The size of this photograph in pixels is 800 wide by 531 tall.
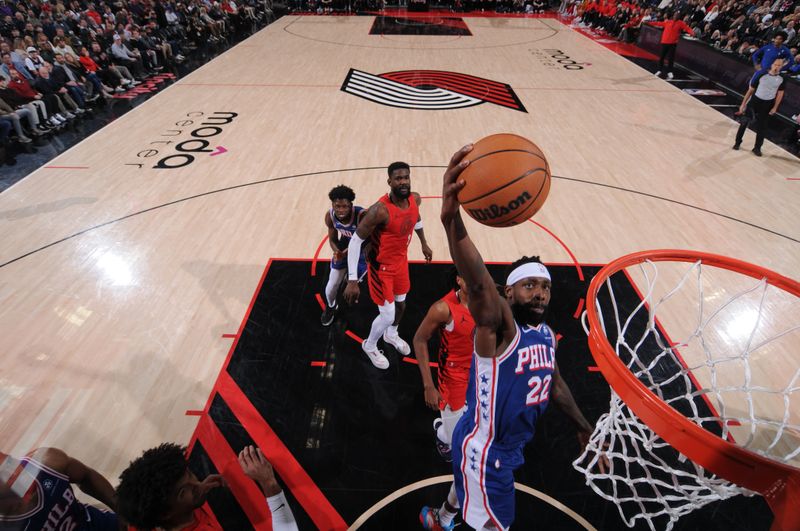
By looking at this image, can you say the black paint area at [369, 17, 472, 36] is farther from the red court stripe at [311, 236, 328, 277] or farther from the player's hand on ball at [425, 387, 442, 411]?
the player's hand on ball at [425, 387, 442, 411]

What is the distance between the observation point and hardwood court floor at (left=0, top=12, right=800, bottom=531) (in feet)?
12.8

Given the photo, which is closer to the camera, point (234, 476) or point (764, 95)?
point (234, 476)

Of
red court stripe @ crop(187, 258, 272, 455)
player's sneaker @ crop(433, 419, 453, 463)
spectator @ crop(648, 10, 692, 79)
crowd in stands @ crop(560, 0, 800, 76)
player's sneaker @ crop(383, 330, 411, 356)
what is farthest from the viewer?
spectator @ crop(648, 10, 692, 79)

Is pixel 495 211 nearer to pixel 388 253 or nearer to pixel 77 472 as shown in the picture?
pixel 388 253

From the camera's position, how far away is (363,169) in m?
7.30

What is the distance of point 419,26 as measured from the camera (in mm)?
18203

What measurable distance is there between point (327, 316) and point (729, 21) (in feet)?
53.0

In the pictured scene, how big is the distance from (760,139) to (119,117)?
40.1 feet

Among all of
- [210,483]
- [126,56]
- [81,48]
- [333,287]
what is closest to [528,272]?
[210,483]

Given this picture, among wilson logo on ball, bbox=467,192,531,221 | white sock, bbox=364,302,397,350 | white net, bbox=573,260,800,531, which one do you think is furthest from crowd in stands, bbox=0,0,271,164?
white net, bbox=573,260,800,531

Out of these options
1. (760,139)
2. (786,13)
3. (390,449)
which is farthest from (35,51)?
(786,13)

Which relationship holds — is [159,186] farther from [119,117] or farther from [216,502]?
[216,502]

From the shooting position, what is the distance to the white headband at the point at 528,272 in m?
2.26

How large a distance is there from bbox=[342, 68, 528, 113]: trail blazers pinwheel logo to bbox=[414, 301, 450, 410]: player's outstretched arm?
26.2ft
